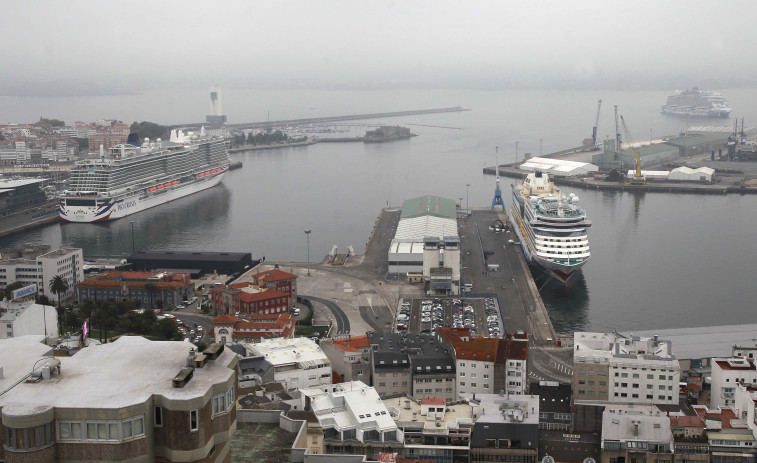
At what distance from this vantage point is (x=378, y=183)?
74.3 feet

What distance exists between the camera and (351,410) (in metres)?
5.64

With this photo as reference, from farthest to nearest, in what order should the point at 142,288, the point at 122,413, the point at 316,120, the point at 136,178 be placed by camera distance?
1. the point at 316,120
2. the point at 136,178
3. the point at 142,288
4. the point at 122,413

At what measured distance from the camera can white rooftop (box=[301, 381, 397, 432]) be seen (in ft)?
18.2

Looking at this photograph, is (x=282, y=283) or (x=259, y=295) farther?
(x=282, y=283)

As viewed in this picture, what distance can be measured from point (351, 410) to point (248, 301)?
4.37 metres

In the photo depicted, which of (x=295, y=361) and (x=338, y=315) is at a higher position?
(x=295, y=361)

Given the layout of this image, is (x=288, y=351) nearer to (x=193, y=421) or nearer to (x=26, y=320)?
(x=26, y=320)

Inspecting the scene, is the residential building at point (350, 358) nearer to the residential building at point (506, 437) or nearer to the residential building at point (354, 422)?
the residential building at point (354, 422)

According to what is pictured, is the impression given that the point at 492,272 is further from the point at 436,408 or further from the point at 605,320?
the point at 436,408

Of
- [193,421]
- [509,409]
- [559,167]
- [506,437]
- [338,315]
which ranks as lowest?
[338,315]

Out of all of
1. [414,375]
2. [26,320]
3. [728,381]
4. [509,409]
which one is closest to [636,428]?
[509,409]

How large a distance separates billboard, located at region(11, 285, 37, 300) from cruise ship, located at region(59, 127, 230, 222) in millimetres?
6976

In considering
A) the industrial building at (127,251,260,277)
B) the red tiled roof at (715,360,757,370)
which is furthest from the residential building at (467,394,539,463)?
the industrial building at (127,251,260,277)

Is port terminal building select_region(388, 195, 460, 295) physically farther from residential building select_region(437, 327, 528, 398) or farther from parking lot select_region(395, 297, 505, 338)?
residential building select_region(437, 327, 528, 398)
